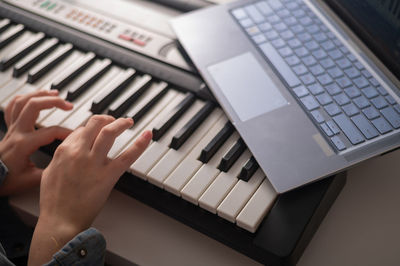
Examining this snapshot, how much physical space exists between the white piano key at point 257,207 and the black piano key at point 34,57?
0.57 metres

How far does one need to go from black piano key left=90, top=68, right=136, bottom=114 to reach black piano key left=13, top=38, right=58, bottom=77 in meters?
0.19

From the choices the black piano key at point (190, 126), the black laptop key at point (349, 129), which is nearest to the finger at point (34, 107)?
the black piano key at point (190, 126)

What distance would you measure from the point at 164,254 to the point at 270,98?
0.34 meters

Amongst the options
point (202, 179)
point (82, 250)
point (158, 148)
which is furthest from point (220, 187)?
point (82, 250)

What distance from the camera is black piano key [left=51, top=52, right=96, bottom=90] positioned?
0.88m

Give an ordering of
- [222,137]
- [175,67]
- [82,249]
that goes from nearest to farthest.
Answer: [82,249]
[222,137]
[175,67]

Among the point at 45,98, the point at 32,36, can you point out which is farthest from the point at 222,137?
the point at 32,36

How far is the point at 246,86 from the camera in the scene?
0.82 metres

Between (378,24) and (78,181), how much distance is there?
2.01ft

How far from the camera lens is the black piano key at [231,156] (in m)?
0.74

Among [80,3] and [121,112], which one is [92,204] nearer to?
[121,112]

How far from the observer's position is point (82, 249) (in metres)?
0.68

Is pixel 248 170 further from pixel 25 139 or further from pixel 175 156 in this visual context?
pixel 25 139

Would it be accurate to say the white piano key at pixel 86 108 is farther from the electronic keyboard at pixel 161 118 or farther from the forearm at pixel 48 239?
the forearm at pixel 48 239
